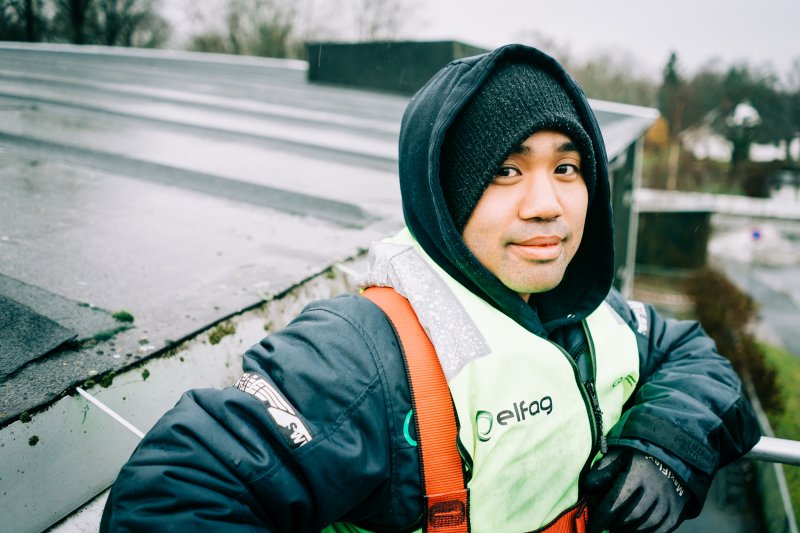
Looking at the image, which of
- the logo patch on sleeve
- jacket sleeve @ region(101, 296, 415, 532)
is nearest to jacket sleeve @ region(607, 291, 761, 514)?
jacket sleeve @ region(101, 296, 415, 532)

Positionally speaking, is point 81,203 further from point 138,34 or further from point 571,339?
point 138,34

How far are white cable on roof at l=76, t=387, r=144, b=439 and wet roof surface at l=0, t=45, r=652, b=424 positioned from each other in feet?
0.14

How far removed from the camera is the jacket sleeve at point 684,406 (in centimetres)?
139

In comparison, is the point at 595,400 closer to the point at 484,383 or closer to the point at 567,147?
the point at 484,383

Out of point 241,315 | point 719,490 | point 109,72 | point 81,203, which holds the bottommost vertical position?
point 719,490

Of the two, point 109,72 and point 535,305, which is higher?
point 109,72

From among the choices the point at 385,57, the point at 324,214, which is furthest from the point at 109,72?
the point at 324,214

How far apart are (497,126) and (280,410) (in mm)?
850

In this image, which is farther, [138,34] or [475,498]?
[138,34]

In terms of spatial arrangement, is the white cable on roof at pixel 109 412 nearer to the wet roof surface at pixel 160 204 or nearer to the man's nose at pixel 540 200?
the wet roof surface at pixel 160 204

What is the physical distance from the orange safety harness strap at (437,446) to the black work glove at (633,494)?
43cm

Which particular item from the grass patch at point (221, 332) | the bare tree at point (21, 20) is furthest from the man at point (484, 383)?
the bare tree at point (21, 20)

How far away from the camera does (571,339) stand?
1512 mm

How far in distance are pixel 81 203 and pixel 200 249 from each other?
799mm
